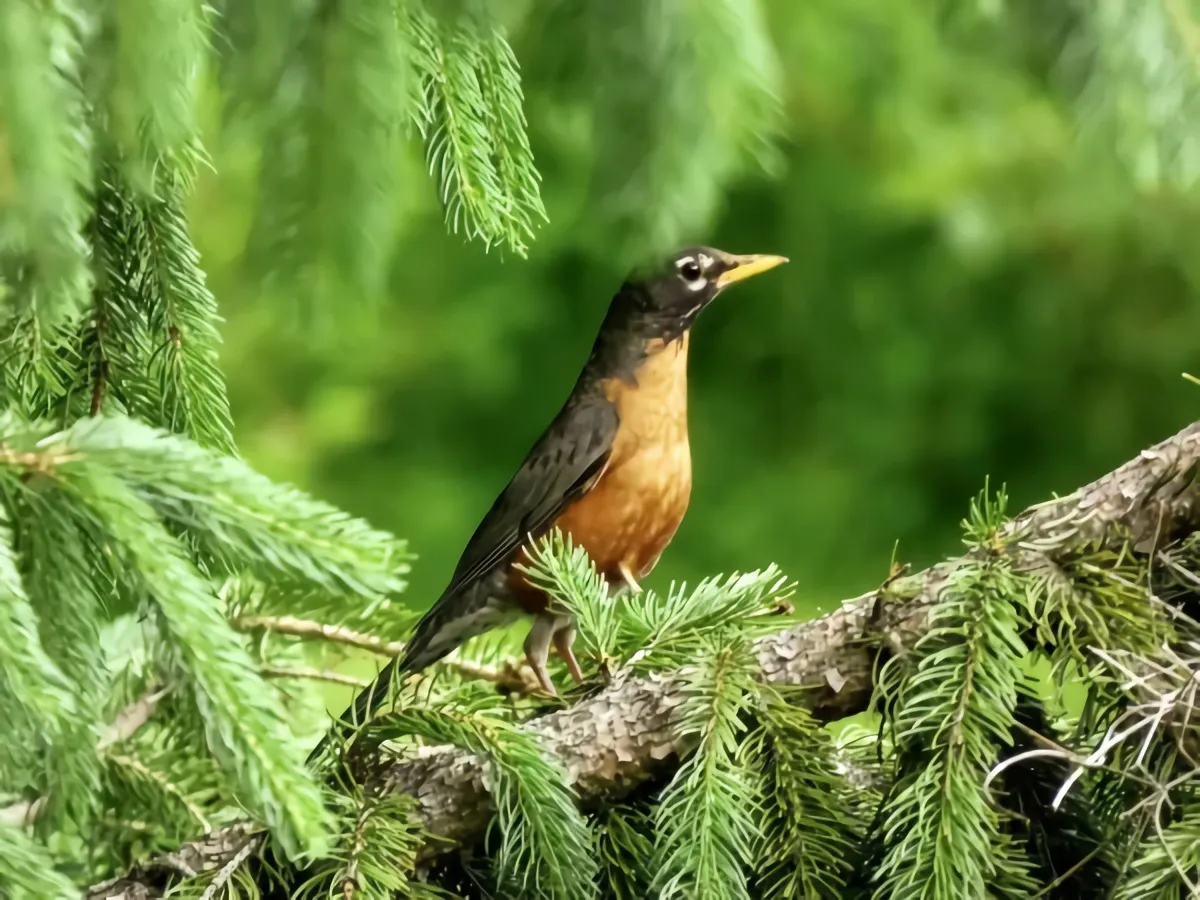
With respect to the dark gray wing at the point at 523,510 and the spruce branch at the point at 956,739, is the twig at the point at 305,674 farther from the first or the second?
the spruce branch at the point at 956,739

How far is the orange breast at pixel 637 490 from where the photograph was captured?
147cm

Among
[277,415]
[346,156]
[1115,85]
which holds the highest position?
[277,415]

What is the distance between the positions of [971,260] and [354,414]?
4.12 feet

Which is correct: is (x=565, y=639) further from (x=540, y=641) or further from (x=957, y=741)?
(x=957, y=741)

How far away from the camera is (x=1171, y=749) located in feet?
2.66

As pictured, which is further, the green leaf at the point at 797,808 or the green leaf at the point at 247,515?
the green leaf at the point at 797,808

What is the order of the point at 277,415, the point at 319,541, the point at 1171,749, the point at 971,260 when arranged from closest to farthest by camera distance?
the point at 319,541 < the point at 1171,749 < the point at 971,260 < the point at 277,415

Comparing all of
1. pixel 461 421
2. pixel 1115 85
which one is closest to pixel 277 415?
pixel 461 421

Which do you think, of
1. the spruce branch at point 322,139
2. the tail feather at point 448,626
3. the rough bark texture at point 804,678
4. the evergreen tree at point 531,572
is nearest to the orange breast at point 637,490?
the tail feather at point 448,626

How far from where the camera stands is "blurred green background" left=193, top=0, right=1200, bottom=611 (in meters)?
→ 2.28

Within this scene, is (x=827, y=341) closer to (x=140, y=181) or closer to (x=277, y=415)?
(x=277, y=415)

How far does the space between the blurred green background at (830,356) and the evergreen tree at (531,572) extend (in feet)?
4.25

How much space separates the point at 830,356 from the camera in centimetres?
258

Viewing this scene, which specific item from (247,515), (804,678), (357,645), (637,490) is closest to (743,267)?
(637,490)
